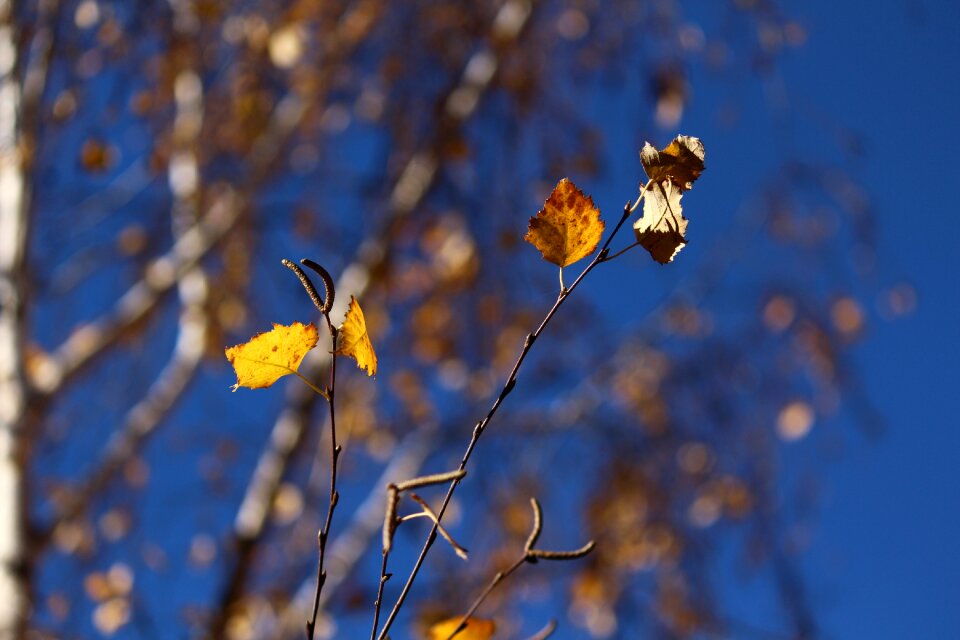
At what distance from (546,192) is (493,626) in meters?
2.31

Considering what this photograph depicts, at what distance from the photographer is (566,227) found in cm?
58

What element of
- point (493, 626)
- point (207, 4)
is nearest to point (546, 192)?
point (207, 4)

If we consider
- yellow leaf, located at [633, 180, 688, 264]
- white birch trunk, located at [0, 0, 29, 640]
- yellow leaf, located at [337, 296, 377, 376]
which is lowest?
yellow leaf, located at [337, 296, 377, 376]

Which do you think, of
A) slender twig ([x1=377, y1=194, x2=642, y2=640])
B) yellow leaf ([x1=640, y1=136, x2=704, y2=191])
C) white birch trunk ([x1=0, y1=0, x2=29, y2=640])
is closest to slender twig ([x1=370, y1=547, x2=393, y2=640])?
slender twig ([x1=377, y1=194, x2=642, y2=640])

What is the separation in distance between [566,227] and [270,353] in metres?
0.23

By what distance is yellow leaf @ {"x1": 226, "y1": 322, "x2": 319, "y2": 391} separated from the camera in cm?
58

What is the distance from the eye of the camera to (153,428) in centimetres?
206

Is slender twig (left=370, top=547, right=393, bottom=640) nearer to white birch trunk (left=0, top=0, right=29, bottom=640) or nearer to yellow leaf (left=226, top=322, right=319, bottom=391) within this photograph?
yellow leaf (left=226, top=322, right=319, bottom=391)

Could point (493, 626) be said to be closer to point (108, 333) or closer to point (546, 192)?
point (108, 333)

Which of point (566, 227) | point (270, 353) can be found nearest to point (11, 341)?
point (270, 353)

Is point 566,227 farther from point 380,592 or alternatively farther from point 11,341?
A: point 11,341

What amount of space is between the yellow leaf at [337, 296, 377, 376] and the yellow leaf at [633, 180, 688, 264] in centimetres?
19

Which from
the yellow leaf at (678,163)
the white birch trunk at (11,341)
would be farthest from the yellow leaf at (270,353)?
the white birch trunk at (11,341)

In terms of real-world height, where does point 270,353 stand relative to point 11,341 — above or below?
below
